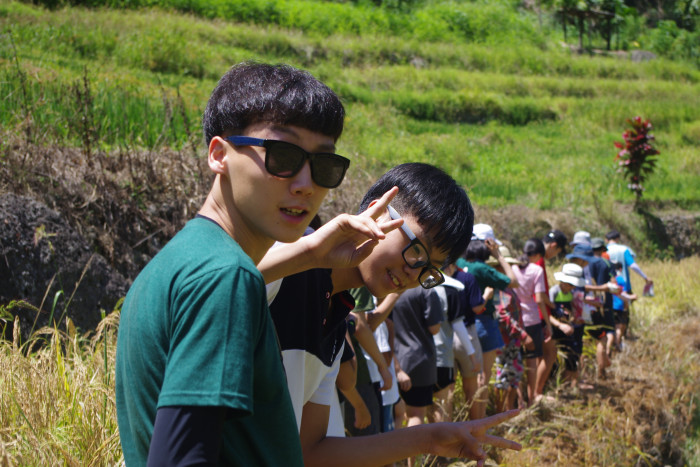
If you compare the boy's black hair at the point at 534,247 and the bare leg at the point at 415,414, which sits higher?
the boy's black hair at the point at 534,247

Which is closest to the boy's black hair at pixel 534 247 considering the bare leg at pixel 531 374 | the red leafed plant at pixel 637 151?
the bare leg at pixel 531 374

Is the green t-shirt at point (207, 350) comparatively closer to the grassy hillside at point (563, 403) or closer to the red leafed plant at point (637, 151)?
the grassy hillside at point (563, 403)

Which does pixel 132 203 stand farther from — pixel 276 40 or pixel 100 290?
pixel 276 40

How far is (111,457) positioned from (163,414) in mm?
1608

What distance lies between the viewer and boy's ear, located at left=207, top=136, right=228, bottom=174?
1.47m

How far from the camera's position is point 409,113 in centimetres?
1977

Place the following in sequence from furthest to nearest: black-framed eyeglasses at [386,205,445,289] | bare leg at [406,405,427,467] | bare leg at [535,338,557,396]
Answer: bare leg at [535,338,557,396], bare leg at [406,405,427,467], black-framed eyeglasses at [386,205,445,289]

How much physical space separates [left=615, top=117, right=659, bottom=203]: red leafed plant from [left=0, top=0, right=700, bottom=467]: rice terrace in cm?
5

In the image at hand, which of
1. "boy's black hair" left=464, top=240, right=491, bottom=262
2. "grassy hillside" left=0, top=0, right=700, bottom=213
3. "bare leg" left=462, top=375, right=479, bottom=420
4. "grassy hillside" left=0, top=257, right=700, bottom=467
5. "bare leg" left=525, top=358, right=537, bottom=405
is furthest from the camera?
"grassy hillside" left=0, top=0, right=700, bottom=213

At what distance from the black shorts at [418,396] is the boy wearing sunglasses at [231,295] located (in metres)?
3.25

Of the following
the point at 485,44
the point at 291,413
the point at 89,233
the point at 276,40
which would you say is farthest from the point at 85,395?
the point at 485,44

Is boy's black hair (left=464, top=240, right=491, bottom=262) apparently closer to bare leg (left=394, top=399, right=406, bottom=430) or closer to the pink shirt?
the pink shirt

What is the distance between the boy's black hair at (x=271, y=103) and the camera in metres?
1.47

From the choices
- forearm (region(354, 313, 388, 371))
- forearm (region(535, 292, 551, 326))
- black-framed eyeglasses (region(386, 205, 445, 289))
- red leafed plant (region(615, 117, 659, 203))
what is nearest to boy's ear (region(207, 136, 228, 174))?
black-framed eyeglasses (region(386, 205, 445, 289))
